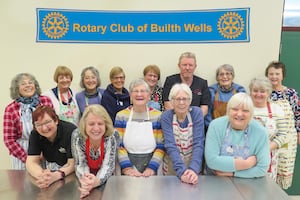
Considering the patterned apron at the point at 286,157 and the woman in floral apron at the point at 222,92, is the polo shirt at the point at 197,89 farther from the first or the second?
the patterned apron at the point at 286,157

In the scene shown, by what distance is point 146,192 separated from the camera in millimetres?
1751

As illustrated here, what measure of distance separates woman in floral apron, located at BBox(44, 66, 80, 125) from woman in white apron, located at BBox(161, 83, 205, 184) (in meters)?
1.06

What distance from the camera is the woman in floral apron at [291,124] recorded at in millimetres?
2850

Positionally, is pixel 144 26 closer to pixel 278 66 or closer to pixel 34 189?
pixel 278 66

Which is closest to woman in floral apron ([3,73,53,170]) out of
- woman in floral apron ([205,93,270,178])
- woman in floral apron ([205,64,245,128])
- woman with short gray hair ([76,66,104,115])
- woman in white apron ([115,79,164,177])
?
woman with short gray hair ([76,66,104,115])

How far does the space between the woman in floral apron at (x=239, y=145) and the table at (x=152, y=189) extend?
2.7 inches

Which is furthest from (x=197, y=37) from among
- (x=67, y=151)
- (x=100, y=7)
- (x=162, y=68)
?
(x=67, y=151)

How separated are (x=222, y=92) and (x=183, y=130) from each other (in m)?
0.99

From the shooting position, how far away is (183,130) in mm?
2260

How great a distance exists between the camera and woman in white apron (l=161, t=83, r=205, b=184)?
2182 mm

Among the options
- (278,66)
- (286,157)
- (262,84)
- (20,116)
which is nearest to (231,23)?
(278,66)

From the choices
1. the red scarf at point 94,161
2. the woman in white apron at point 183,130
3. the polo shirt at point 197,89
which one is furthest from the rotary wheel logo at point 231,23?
the red scarf at point 94,161

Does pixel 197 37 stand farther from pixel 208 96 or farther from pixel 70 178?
pixel 70 178

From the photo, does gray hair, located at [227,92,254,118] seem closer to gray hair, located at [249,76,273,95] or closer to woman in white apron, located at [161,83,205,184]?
woman in white apron, located at [161,83,205,184]
